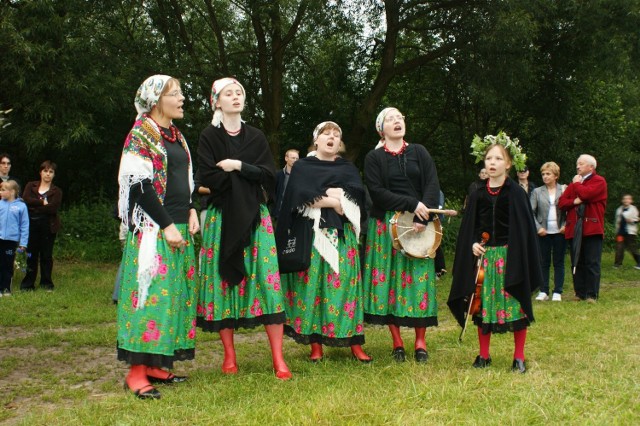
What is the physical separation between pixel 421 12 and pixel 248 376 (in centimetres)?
1282

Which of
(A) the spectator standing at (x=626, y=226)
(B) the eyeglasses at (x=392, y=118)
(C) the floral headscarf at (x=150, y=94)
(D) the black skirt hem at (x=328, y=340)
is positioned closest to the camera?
(C) the floral headscarf at (x=150, y=94)

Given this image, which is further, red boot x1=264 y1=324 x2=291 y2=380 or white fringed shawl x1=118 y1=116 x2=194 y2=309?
red boot x1=264 y1=324 x2=291 y2=380

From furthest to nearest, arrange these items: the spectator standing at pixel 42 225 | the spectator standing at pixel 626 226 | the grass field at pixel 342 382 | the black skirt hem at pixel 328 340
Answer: the spectator standing at pixel 626 226, the spectator standing at pixel 42 225, the black skirt hem at pixel 328 340, the grass field at pixel 342 382

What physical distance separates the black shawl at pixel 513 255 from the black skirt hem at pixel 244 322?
1.49 metres

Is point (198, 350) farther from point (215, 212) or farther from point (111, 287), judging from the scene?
point (111, 287)

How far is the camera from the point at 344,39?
18.5 metres

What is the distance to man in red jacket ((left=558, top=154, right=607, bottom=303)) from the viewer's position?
9.85 m

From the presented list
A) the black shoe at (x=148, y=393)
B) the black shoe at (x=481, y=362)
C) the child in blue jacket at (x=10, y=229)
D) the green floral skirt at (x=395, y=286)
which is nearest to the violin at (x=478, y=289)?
the black shoe at (x=481, y=362)

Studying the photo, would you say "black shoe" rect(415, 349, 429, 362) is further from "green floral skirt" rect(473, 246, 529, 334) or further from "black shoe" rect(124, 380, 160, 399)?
"black shoe" rect(124, 380, 160, 399)

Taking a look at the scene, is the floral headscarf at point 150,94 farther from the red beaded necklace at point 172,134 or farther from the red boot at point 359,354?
the red boot at point 359,354

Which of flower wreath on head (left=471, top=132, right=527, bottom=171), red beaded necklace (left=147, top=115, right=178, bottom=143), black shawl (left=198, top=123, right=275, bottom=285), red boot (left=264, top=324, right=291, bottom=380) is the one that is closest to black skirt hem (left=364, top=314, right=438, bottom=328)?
red boot (left=264, top=324, right=291, bottom=380)

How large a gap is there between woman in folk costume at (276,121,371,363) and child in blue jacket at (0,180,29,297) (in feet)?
18.3

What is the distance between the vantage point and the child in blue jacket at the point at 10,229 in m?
9.90

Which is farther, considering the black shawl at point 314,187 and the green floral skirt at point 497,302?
A: the black shawl at point 314,187
